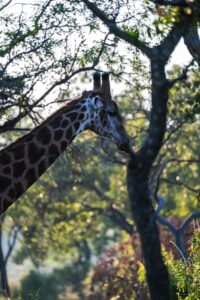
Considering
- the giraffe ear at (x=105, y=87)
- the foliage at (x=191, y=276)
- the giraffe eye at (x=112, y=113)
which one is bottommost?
the foliage at (x=191, y=276)

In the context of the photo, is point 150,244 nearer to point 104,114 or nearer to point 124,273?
point 104,114

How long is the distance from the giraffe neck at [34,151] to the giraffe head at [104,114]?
0.38 metres

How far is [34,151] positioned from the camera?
11.3m

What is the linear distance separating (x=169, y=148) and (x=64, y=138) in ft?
55.9

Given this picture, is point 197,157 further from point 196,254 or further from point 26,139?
point 26,139

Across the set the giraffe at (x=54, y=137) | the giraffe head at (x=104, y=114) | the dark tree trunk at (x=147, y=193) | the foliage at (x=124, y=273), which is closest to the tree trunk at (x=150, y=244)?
the dark tree trunk at (x=147, y=193)

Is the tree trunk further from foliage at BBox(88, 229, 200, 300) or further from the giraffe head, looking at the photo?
foliage at BBox(88, 229, 200, 300)

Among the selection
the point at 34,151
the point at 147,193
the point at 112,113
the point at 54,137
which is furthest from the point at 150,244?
the point at 34,151

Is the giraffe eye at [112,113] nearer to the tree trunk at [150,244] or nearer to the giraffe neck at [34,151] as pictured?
the giraffe neck at [34,151]

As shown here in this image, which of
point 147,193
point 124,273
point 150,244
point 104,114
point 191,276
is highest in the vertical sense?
point 124,273

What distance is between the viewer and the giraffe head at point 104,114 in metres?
12.3

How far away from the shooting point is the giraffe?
11.1m

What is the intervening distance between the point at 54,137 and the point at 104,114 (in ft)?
4.11

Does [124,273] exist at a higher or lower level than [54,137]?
higher
